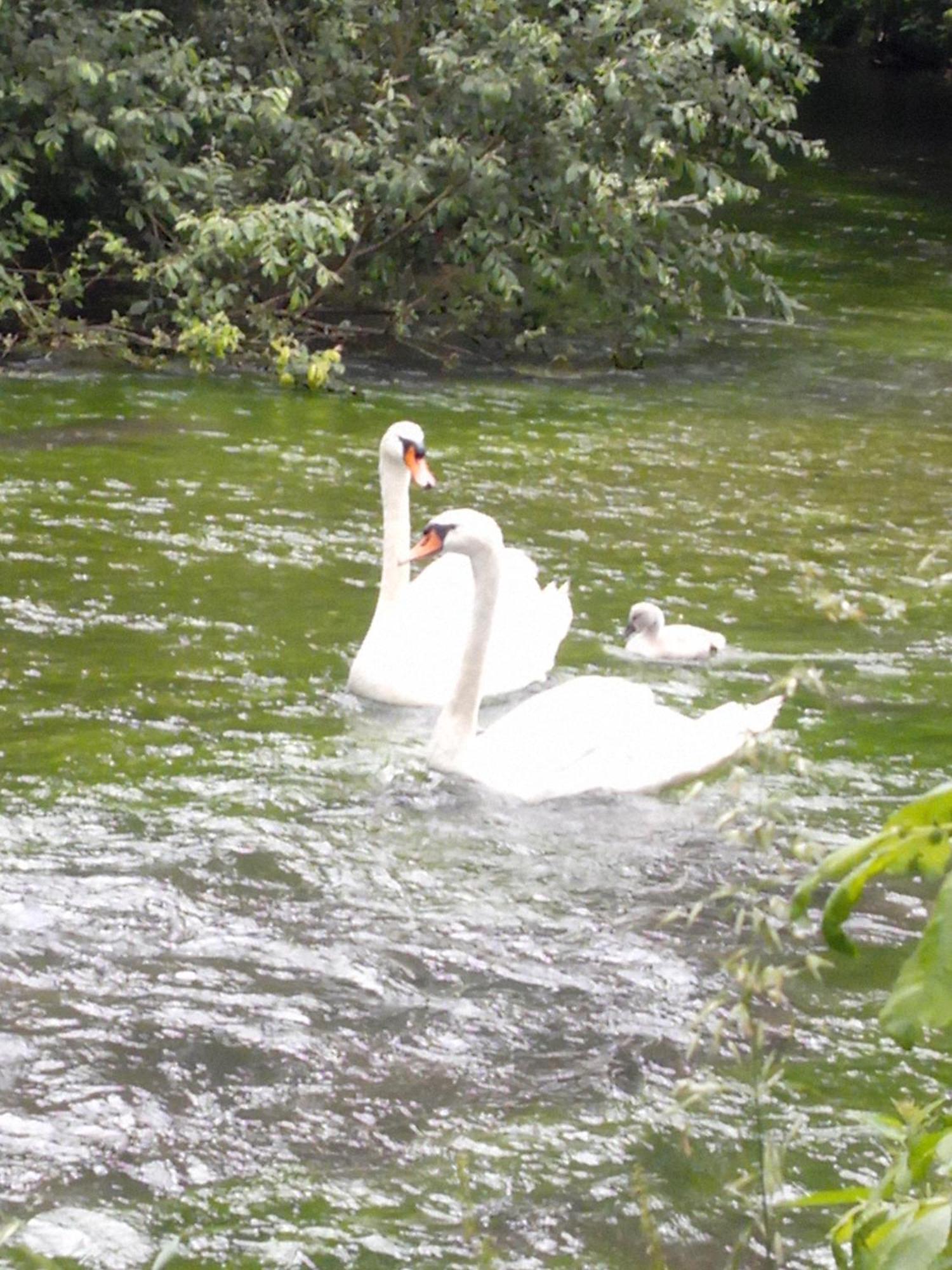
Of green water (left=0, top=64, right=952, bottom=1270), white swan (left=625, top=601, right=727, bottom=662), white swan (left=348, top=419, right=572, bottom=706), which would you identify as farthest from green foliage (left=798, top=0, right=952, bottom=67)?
white swan (left=625, top=601, right=727, bottom=662)

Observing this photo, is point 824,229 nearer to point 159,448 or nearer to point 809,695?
point 159,448

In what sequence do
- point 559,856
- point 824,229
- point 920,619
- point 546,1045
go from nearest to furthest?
1. point 546,1045
2. point 559,856
3. point 920,619
4. point 824,229

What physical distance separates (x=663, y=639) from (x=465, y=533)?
1.37 metres

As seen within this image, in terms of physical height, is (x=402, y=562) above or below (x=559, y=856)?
above

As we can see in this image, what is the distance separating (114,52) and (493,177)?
2827 millimetres

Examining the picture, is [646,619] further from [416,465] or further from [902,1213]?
[902,1213]

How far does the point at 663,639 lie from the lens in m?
8.98

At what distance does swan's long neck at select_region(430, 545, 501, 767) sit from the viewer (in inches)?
305

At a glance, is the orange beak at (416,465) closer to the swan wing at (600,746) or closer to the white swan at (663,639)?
the white swan at (663,639)

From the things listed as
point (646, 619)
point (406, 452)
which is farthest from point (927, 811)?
point (406, 452)

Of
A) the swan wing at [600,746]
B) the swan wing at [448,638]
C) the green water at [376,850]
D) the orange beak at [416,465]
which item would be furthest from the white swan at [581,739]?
the orange beak at [416,465]

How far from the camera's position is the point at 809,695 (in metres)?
9.02

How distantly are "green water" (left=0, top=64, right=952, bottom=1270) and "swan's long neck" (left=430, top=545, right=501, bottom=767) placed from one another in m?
0.16

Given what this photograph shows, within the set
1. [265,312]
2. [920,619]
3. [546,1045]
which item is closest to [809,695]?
[920,619]
